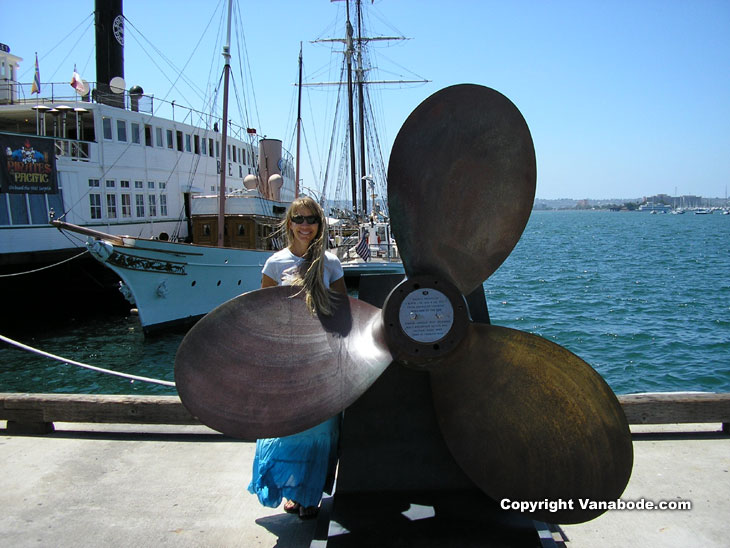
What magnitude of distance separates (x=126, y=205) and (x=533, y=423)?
72.3 ft

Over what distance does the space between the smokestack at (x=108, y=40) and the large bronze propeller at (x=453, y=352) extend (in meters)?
24.6

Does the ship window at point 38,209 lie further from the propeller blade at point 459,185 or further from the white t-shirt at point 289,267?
the propeller blade at point 459,185

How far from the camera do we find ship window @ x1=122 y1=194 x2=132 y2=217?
22.2 metres

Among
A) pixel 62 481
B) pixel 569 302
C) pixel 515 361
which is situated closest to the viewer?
pixel 515 361

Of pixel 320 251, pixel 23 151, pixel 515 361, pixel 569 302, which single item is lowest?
pixel 569 302

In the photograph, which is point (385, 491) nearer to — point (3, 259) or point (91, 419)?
point (91, 419)

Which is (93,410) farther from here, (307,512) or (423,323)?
(423,323)

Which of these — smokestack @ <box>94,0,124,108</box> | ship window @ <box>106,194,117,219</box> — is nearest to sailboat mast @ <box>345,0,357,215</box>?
smokestack @ <box>94,0,124,108</box>

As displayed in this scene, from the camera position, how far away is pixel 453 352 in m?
2.63

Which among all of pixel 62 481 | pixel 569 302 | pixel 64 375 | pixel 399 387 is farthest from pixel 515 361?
pixel 569 302

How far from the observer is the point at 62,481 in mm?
3756

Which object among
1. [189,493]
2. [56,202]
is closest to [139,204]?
[56,202]

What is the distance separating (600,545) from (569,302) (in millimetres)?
21763

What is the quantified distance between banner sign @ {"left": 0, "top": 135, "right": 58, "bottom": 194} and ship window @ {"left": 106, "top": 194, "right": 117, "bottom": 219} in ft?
8.11
